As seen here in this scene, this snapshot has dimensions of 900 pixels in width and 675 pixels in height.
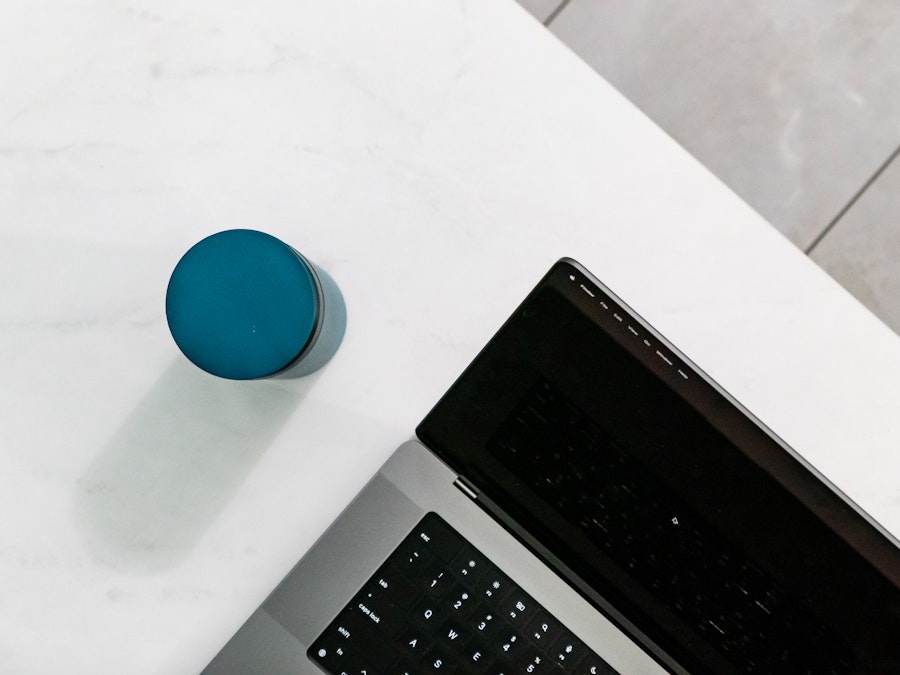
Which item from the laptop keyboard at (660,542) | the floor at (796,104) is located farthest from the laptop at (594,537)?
the floor at (796,104)

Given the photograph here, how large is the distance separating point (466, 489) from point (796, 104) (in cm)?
66

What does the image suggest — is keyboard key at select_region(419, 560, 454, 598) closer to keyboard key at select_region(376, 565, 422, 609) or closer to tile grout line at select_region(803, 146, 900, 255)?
keyboard key at select_region(376, 565, 422, 609)

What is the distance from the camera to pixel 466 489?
0.39 meters

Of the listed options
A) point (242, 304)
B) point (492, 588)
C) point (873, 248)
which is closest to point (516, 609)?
point (492, 588)

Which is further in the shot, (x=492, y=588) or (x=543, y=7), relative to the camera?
(x=543, y=7)

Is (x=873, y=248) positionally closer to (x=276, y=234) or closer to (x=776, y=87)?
(x=776, y=87)

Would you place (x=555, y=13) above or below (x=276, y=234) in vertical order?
above

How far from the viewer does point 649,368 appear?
0.37 meters

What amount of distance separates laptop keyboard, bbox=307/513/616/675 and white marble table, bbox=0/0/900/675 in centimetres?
7

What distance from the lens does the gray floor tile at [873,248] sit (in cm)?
84

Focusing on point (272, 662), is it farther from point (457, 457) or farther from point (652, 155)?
point (652, 155)

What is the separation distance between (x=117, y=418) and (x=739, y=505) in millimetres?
341

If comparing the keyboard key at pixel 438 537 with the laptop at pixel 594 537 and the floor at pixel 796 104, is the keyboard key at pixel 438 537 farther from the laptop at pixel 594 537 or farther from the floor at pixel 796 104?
the floor at pixel 796 104

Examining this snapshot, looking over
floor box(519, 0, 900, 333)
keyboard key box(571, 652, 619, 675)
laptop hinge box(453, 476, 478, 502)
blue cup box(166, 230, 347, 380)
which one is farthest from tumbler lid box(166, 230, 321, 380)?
floor box(519, 0, 900, 333)
